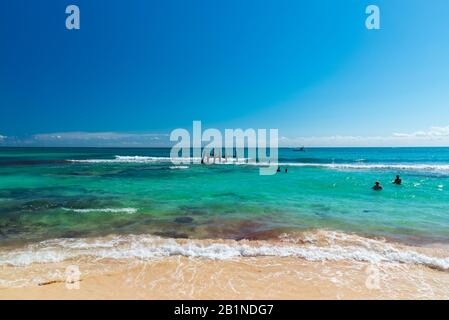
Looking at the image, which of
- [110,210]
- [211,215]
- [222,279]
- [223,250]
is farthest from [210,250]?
[110,210]

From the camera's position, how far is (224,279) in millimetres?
6375

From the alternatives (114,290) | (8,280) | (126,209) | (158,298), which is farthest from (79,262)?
(126,209)

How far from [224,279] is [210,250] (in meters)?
1.79

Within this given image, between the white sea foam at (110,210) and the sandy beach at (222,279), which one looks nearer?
the sandy beach at (222,279)

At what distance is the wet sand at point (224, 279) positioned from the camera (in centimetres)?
564

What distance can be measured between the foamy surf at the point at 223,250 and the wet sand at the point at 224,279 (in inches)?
12.3

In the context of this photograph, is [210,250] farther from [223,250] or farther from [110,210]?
[110,210]

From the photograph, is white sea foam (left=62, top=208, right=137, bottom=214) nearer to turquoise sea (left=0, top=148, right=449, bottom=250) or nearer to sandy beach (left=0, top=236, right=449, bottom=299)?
turquoise sea (left=0, top=148, right=449, bottom=250)

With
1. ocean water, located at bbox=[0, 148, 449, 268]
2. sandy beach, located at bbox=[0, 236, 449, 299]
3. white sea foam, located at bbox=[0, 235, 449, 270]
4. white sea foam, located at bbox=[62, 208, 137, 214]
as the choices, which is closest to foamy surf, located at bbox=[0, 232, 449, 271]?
white sea foam, located at bbox=[0, 235, 449, 270]

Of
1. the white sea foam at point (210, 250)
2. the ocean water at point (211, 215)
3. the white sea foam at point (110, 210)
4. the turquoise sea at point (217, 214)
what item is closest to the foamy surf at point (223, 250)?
the white sea foam at point (210, 250)

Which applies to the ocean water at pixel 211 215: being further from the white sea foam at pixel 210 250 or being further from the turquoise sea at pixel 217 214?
the white sea foam at pixel 210 250

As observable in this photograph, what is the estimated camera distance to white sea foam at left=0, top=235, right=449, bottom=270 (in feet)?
24.8

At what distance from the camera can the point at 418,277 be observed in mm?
6555

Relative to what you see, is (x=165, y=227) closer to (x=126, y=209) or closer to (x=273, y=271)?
(x=126, y=209)
